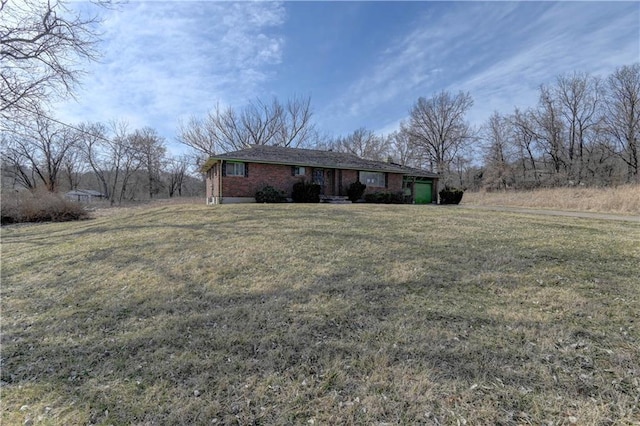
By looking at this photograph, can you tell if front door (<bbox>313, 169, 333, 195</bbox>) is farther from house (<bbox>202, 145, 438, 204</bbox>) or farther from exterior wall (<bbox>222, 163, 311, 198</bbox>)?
exterior wall (<bbox>222, 163, 311, 198</bbox>)

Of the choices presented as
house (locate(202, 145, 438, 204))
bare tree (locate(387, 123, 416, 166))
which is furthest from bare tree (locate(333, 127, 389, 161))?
house (locate(202, 145, 438, 204))

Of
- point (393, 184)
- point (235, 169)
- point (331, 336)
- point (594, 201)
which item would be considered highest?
point (235, 169)

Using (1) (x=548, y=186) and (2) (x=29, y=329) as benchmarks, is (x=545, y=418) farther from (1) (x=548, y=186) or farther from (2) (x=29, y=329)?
(1) (x=548, y=186)

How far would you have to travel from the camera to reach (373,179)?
72.6 feet

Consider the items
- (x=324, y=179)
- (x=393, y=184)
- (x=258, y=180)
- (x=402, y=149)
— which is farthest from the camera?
(x=402, y=149)

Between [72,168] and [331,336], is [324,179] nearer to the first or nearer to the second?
[331,336]

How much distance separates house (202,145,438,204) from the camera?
17797 mm

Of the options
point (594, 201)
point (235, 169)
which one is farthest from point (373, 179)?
point (594, 201)

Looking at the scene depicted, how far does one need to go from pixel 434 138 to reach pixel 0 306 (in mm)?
44428

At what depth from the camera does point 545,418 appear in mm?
2119

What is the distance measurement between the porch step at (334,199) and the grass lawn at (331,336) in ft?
42.1

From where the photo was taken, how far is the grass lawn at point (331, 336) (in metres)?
2.29

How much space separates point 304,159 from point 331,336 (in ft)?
57.0

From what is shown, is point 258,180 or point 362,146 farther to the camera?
point 362,146
